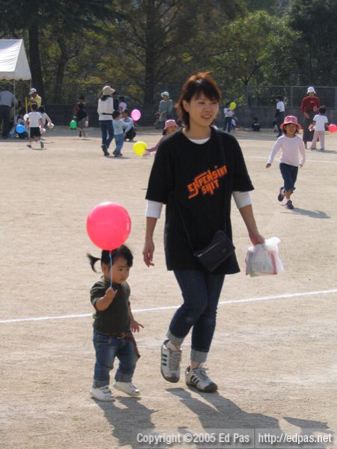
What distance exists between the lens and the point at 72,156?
28.0 metres

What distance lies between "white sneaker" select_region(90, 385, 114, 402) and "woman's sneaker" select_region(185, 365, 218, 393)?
592mm

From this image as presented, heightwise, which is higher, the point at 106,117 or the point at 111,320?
the point at 106,117

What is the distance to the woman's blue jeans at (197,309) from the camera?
6.89 metres

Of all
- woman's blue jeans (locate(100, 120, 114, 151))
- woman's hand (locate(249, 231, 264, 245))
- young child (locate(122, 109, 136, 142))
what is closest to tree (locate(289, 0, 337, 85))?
young child (locate(122, 109, 136, 142))

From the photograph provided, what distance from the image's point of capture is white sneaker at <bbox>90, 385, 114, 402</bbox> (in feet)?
22.4

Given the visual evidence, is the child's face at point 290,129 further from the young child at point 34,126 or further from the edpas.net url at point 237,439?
the young child at point 34,126

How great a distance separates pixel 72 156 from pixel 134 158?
1.84 metres

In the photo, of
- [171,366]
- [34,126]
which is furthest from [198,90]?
[34,126]

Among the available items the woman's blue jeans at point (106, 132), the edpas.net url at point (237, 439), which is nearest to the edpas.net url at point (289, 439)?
the edpas.net url at point (237, 439)

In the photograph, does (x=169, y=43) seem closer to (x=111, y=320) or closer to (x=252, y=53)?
(x=252, y=53)

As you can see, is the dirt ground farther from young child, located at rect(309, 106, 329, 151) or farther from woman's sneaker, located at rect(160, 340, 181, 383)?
young child, located at rect(309, 106, 329, 151)

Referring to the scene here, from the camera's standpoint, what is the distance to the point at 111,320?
6.88 m

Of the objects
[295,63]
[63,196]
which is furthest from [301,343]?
[295,63]

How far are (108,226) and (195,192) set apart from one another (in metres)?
0.68
